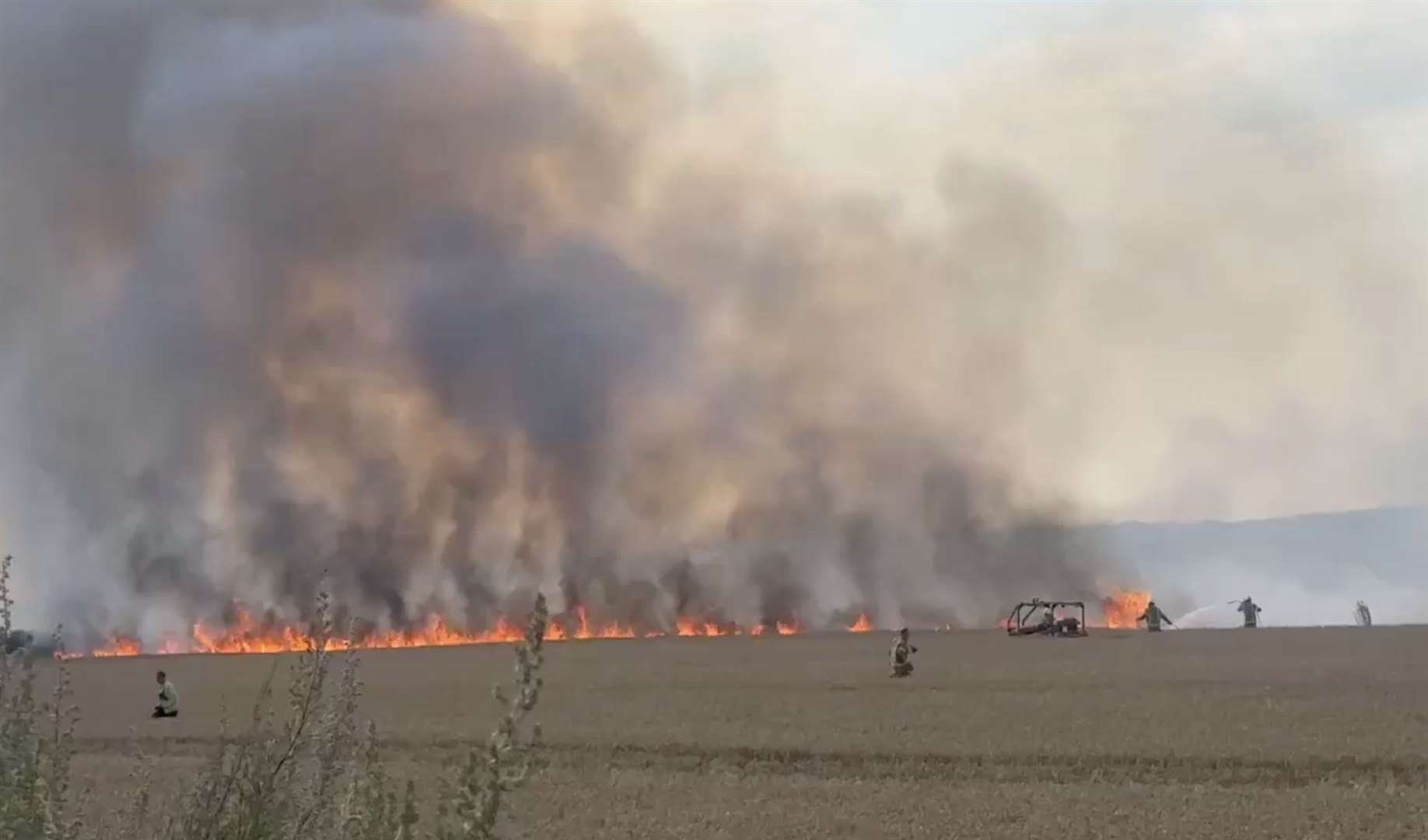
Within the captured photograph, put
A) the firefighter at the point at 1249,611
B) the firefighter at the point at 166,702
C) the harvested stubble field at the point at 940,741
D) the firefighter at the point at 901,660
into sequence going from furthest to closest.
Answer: the firefighter at the point at 1249,611, the firefighter at the point at 901,660, the firefighter at the point at 166,702, the harvested stubble field at the point at 940,741

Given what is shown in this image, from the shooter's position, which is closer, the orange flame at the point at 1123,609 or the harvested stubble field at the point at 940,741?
the harvested stubble field at the point at 940,741

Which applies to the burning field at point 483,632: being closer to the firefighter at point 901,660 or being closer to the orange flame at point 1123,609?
the orange flame at point 1123,609

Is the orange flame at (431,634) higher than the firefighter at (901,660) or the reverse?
higher

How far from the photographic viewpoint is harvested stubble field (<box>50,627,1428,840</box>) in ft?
61.8

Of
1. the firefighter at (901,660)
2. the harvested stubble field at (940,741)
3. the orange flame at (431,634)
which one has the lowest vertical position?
the harvested stubble field at (940,741)

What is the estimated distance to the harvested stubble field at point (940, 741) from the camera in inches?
742

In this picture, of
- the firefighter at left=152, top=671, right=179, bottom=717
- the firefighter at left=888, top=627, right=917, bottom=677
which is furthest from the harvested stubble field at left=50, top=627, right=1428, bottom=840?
the firefighter at left=888, top=627, right=917, bottom=677

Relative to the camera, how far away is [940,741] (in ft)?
86.4

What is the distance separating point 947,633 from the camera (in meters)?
79.5

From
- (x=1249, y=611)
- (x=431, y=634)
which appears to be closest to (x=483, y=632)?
(x=431, y=634)

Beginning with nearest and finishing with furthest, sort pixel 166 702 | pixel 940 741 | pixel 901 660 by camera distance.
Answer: pixel 940 741, pixel 166 702, pixel 901 660

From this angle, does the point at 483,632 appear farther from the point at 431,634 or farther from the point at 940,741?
the point at 940,741

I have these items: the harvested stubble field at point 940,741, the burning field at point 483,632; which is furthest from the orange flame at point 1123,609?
the harvested stubble field at point 940,741

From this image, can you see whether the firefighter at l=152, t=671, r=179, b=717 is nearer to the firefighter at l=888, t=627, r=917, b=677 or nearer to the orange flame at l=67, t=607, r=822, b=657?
the firefighter at l=888, t=627, r=917, b=677
